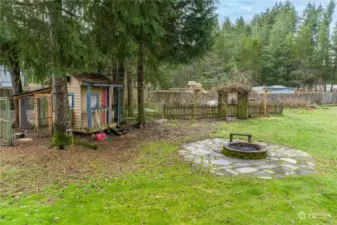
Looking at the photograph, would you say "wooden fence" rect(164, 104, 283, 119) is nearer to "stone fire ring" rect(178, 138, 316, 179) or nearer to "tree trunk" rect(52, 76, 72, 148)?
"stone fire ring" rect(178, 138, 316, 179)

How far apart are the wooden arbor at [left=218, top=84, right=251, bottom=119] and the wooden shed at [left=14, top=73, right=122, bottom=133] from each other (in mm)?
6530

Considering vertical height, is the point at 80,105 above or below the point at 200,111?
above

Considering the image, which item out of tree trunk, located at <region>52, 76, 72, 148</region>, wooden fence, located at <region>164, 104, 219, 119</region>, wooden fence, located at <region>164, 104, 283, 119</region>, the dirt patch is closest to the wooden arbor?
wooden fence, located at <region>164, 104, 283, 119</region>

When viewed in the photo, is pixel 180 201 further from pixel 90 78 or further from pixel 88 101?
pixel 90 78

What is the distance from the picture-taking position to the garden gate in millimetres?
6229

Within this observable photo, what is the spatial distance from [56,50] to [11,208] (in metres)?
3.44

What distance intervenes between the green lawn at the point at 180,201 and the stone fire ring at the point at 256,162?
323mm

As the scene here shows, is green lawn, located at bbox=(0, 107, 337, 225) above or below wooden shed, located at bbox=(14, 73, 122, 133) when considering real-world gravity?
below

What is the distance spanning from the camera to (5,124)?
6.41 m

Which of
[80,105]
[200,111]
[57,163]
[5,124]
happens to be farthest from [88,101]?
[200,111]

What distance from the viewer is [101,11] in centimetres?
573

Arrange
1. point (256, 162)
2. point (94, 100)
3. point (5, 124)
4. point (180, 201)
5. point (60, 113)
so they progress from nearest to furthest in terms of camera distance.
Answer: point (180, 201)
point (256, 162)
point (60, 113)
point (5, 124)
point (94, 100)

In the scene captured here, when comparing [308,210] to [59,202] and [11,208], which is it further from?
[11,208]

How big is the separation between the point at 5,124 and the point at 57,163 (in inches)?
106
